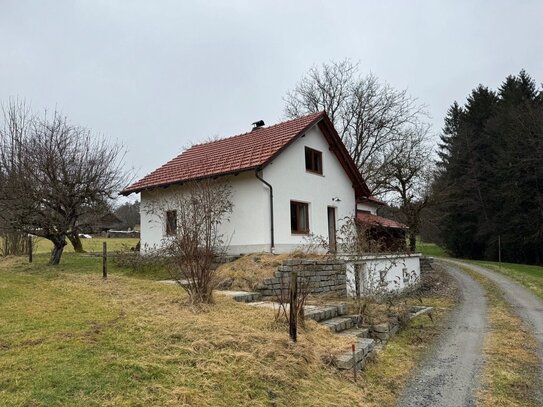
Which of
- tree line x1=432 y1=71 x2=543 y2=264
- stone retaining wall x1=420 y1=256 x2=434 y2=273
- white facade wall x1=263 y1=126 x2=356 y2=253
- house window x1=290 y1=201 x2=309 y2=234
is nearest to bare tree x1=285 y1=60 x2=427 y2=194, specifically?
tree line x1=432 y1=71 x2=543 y2=264

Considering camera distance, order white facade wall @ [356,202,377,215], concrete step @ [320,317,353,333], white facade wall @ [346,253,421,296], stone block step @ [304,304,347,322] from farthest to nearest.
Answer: white facade wall @ [356,202,377,215], white facade wall @ [346,253,421,296], stone block step @ [304,304,347,322], concrete step @ [320,317,353,333]

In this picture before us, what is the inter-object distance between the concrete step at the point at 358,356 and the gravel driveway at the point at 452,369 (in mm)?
739

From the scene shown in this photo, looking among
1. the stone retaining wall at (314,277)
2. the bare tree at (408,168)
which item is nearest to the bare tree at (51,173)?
the stone retaining wall at (314,277)

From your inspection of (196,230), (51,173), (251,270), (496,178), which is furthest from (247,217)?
(496,178)

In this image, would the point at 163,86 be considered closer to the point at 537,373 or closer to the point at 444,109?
the point at 537,373

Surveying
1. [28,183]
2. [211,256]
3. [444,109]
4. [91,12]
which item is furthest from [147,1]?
[444,109]

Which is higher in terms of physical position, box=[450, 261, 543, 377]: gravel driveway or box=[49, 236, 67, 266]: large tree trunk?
box=[49, 236, 67, 266]: large tree trunk

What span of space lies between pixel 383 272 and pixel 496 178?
1176 inches

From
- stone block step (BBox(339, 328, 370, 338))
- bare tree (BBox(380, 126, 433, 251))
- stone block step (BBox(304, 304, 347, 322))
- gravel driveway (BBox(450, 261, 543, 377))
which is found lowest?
gravel driveway (BBox(450, 261, 543, 377))

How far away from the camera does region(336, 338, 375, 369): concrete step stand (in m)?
5.77

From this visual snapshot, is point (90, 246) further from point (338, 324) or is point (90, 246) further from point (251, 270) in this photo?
point (338, 324)

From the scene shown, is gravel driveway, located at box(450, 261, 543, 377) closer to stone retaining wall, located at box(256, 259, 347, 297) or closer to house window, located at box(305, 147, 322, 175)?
stone retaining wall, located at box(256, 259, 347, 297)

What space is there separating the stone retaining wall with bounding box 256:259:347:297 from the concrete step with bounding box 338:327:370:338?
3.02 m

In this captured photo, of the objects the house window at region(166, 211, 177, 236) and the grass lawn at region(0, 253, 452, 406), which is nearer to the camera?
the grass lawn at region(0, 253, 452, 406)
